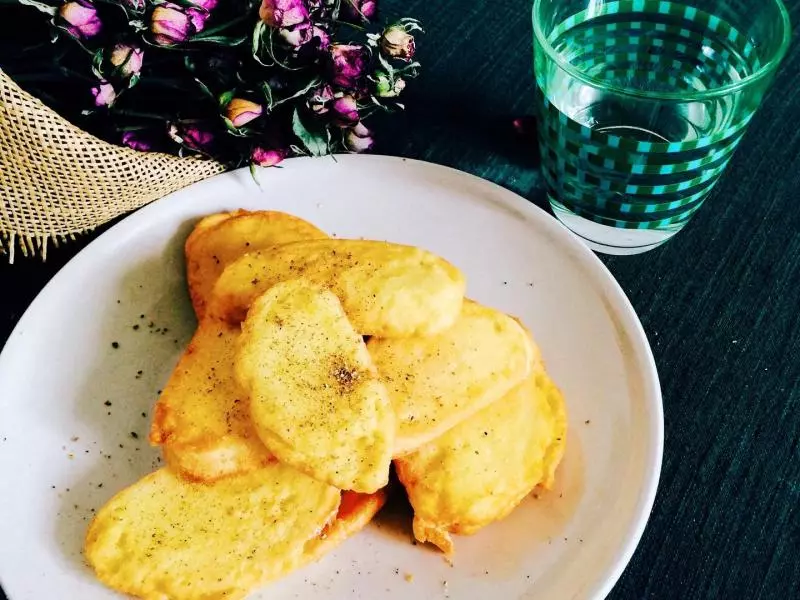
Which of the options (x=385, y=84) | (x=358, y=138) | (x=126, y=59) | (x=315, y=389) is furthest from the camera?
(x=358, y=138)

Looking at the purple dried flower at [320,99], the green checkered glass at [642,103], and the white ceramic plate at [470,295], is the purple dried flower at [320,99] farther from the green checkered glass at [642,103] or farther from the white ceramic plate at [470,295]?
the green checkered glass at [642,103]

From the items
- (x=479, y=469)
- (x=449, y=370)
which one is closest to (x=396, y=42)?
(x=449, y=370)

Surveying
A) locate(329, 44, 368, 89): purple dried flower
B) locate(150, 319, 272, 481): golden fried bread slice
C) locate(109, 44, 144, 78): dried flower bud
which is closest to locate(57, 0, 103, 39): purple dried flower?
locate(109, 44, 144, 78): dried flower bud

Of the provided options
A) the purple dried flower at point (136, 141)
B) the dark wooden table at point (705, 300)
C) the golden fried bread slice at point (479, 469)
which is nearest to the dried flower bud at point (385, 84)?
the dark wooden table at point (705, 300)

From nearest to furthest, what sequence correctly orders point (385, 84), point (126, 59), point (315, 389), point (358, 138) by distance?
point (315, 389) → point (126, 59) → point (385, 84) → point (358, 138)

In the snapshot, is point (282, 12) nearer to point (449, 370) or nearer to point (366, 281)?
point (366, 281)
